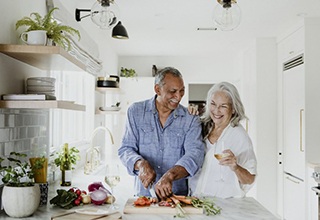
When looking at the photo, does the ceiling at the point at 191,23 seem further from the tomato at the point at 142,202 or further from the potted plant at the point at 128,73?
the tomato at the point at 142,202

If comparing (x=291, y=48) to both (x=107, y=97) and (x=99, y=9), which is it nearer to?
(x=107, y=97)

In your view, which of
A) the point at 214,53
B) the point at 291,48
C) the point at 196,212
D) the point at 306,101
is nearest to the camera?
the point at 196,212

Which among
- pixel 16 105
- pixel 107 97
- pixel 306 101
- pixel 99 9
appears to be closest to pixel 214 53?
pixel 107 97

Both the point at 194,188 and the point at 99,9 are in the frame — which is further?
the point at 99,9

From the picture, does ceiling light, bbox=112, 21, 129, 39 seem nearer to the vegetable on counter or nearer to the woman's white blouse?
the woman's white blouse

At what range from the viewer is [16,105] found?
2082 millimetres

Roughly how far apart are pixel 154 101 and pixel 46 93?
0.64 m

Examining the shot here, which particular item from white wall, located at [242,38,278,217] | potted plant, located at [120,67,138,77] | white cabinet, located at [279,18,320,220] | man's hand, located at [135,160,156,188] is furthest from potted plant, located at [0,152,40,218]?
potted plant, located at [120,67,138,77]

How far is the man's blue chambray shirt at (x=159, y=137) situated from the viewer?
2.44 metres

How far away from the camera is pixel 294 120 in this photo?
5121mm

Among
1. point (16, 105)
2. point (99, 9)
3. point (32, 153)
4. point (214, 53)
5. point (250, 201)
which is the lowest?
point (250, 201)

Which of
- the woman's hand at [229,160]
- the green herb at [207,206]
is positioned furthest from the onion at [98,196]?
the woman's hand at [229,160]

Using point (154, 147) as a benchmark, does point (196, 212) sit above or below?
below

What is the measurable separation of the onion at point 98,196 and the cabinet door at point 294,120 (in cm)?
327
